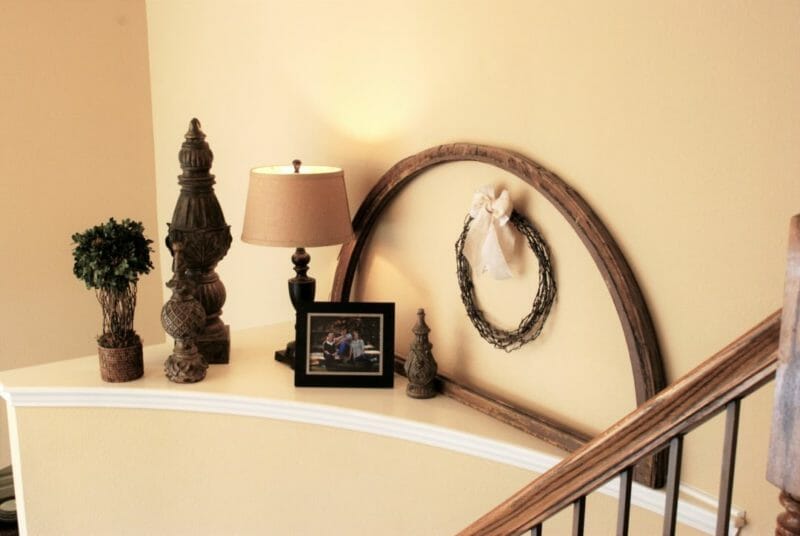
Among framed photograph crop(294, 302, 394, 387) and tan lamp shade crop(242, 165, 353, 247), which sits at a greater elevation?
tan lamp shade crop(242, 165, 353, 247)

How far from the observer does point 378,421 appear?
234cm

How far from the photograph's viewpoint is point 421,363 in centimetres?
237

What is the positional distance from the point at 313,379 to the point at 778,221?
145 centimetres

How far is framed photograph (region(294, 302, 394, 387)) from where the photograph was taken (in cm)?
251

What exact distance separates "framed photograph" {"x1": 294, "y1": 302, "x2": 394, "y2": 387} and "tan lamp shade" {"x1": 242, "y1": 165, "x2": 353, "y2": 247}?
215 millimetres

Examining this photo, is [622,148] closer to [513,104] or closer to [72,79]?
[513,104]

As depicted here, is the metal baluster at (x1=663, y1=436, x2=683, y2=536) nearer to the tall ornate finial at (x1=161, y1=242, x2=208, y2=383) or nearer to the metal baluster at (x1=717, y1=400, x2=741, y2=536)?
the metal baluster at (x1=717, y1=400, x2=741, y2=536)

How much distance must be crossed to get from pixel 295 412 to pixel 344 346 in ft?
0.82

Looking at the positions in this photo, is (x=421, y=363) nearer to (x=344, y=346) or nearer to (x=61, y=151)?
(x=344, y=346)

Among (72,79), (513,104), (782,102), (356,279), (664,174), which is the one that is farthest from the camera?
(72,79)

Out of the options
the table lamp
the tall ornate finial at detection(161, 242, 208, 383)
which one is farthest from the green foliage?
the table lamp

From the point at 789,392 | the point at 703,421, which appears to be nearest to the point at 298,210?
the point at 703,421

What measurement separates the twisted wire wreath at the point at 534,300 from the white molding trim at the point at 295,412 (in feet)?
0.90

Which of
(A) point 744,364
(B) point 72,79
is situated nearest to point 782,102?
(A) point 744,364
